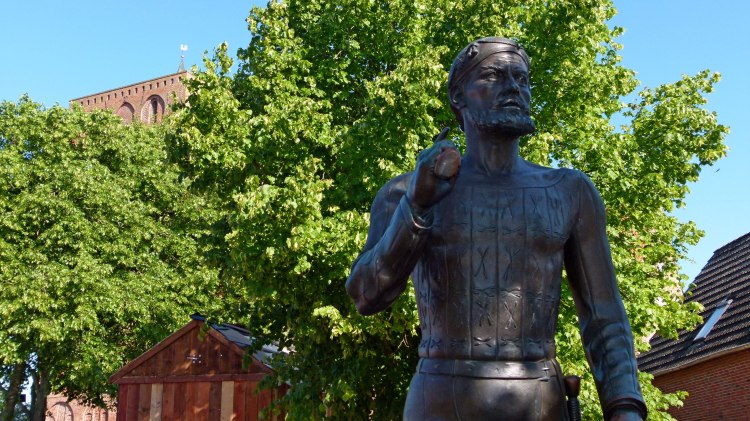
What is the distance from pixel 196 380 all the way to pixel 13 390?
11680 millimetres

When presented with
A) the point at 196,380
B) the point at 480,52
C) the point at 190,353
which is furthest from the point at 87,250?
the point at 480,52

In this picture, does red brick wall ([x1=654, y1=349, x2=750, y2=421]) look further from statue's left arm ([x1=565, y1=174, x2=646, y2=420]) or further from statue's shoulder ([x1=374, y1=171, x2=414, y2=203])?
statue's shoulder ([x1=374, y1=171, x2=414, y2=203])

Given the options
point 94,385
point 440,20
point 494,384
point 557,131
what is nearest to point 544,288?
point 494,384

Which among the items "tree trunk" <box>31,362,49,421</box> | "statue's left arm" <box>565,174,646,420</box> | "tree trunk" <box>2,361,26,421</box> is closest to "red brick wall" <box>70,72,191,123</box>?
"tree trunk" <box>31,362,49,421</box>

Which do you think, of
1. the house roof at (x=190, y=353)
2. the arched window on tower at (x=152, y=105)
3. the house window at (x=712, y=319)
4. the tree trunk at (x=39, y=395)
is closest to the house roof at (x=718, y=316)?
the house window at (x=712, y=319)

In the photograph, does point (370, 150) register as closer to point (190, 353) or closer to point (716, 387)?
point (190, 353)

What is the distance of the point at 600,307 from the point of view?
3.25m

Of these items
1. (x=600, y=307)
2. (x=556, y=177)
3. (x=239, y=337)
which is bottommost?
(x=600, y=307)

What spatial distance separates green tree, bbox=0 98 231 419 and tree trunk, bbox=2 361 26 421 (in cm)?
43

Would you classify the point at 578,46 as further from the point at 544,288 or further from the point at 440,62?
the point at 544,288

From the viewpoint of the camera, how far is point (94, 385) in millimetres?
27875

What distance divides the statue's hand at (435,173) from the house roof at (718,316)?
56.2 ft

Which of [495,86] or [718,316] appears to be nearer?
[495,86]

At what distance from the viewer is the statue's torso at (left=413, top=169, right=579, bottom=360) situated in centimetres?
307
